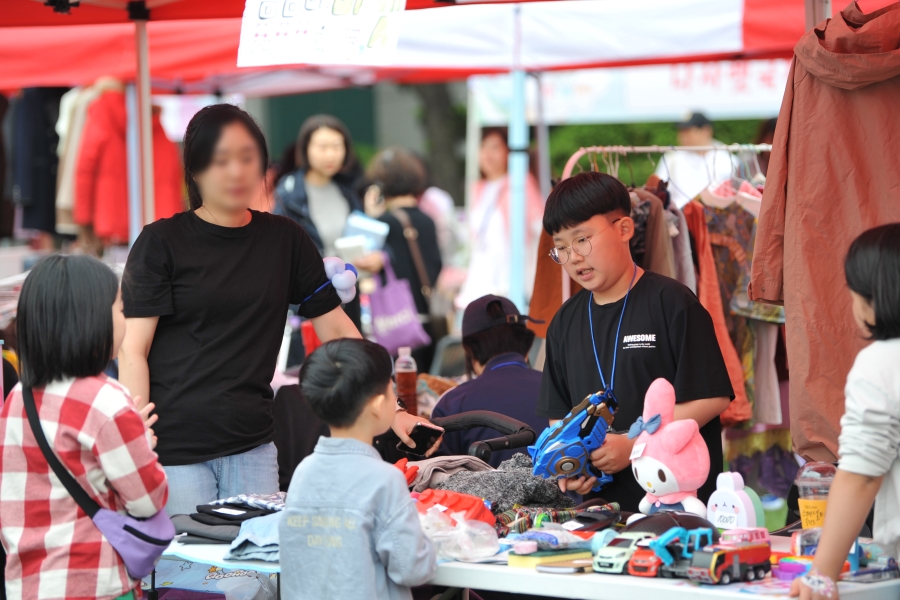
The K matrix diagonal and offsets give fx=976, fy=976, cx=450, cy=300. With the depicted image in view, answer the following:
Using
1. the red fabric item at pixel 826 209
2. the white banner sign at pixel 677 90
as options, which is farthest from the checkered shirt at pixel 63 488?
the white banner sign at pixel 677 90

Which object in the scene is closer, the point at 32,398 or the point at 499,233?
the point at 32,398

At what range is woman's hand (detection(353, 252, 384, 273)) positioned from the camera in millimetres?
6320

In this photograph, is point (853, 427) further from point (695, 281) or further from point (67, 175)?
point (67, 175)

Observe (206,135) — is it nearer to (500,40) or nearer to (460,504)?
(460,504)

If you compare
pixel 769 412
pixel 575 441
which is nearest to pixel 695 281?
pixel 769 412

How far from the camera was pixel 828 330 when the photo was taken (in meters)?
2.76

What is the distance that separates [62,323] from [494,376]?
1.67 meters

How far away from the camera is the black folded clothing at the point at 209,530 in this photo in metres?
2.41

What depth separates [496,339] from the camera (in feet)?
11.7

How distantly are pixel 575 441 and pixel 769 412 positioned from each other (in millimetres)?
A: 2265

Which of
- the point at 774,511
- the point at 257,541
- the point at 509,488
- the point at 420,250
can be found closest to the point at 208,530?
the point at 257,541

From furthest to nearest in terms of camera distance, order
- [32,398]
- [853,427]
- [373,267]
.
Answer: [373,267]
[32,398]
[853,427]

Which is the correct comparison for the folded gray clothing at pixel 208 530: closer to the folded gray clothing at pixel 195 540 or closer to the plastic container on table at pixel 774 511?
the folded gray clothing at pixel 195 540

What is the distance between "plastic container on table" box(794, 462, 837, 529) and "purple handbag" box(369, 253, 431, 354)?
3941mm
